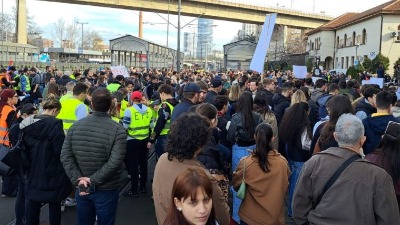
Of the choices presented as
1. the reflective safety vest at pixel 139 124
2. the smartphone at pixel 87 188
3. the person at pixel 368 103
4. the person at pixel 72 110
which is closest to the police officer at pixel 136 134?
the reflective safety vest at pixel 139 124

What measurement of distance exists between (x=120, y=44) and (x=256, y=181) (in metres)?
27.7

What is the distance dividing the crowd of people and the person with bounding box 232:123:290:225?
0.01 m

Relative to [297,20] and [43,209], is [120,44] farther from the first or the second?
[297,20]

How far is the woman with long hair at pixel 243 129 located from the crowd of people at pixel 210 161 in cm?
2

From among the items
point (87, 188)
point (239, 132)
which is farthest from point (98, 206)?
point (239, 132)

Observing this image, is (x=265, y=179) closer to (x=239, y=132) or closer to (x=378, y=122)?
(x=239, y=132)

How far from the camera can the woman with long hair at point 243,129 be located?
5527mm

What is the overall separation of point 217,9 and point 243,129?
152ft

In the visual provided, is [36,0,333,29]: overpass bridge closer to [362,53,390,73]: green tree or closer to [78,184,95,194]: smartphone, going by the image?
[362,53,390,73]: green tree

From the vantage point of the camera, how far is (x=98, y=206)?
14.5 feet

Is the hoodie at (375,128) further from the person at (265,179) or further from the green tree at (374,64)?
the green tree at (374,64)

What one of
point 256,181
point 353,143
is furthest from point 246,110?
point 353,143

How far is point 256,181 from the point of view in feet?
13.9

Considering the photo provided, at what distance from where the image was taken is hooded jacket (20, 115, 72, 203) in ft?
15.8
